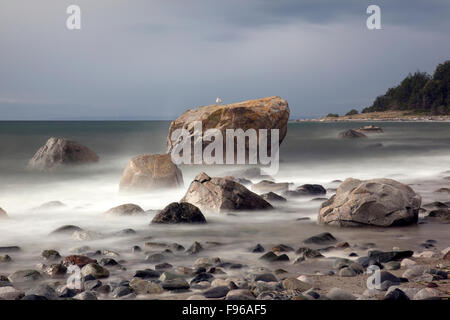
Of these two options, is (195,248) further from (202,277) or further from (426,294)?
(426,294)

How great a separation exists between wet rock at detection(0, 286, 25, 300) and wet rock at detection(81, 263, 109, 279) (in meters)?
0.60

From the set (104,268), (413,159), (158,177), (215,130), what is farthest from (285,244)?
(413,159)

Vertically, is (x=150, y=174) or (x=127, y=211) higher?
(x=150, y=174)

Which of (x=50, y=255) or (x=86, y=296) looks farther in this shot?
(x=50, y=255)

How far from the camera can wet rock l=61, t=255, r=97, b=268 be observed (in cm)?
478

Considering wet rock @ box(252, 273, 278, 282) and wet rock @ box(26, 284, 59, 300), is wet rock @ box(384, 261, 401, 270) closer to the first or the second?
wet rock @ box(252, 273, 278, 282)

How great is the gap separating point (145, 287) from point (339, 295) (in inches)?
64.4

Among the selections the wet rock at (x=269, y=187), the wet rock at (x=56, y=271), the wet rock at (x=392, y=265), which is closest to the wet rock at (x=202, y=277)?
the wet rock at (x=56, y=271)

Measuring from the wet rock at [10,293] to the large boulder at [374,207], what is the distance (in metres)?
4.16

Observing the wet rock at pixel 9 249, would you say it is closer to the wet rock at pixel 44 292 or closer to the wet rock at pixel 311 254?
the wet rock at pixel 44 292

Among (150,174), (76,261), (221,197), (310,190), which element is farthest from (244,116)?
(76,261)

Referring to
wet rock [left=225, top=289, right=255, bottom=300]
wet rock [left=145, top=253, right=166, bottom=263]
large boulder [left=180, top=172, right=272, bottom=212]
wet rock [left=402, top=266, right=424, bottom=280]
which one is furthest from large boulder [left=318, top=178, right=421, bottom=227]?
wet rock [left=225, top=289, right=255, bottom=300]

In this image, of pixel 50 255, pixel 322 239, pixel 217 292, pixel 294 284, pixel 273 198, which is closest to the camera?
pixel 217 292

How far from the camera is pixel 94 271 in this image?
175 inches
